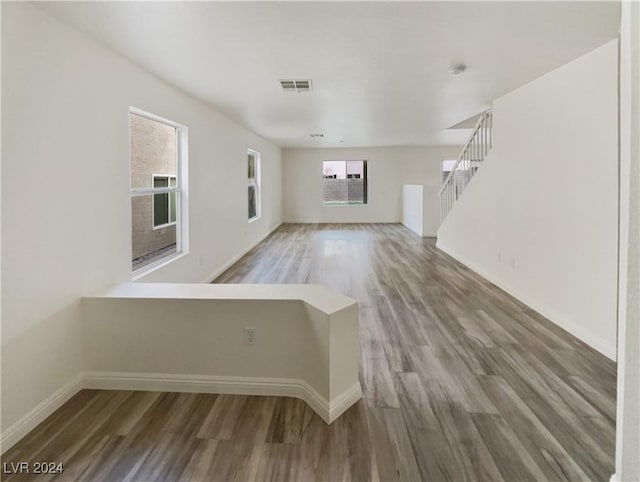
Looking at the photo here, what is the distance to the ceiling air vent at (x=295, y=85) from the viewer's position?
3828mm

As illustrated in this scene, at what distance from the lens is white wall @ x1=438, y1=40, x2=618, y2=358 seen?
2875 millimetres

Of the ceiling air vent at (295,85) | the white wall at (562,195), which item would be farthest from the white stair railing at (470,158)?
the ceiling air vent at (295,85)

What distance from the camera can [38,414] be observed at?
2086mm

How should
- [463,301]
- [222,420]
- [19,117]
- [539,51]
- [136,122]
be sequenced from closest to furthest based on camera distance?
[19,117] < [222,420] < [539,51] < [136,122] < [463,301]

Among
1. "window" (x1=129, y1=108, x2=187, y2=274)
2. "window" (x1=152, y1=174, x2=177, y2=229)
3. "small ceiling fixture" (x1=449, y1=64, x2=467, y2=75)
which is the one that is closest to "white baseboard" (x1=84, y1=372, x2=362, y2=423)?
"window" (x1=129, y1=108, x2=187, y2=274)

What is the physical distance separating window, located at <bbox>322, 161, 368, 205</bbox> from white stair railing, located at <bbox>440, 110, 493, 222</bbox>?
412cm

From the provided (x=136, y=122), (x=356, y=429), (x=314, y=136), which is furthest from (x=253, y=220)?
(x=356, y=429)

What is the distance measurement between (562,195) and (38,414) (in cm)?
424

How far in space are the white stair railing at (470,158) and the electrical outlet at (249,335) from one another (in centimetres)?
429

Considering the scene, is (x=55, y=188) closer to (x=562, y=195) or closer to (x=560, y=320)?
(x=562, y=195)

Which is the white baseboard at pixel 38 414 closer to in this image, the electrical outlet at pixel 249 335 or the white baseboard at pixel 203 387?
the white baseboard at pixel 203 387

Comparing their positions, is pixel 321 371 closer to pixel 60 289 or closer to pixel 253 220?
pixel 60 289

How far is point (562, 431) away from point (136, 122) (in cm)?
396

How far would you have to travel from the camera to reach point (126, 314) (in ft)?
7.89
